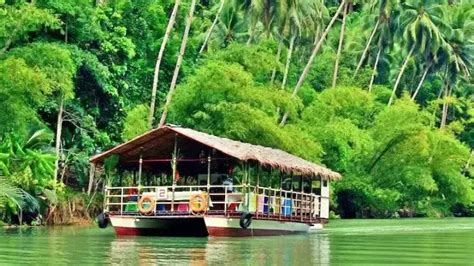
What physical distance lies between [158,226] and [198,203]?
2.17m

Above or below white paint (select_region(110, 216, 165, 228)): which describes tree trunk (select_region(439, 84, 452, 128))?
above

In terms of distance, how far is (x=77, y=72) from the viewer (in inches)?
1235

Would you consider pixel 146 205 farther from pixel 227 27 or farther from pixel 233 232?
pixel 227 27

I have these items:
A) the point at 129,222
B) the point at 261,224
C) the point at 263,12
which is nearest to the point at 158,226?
the point at 129,222

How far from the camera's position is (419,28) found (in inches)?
1858

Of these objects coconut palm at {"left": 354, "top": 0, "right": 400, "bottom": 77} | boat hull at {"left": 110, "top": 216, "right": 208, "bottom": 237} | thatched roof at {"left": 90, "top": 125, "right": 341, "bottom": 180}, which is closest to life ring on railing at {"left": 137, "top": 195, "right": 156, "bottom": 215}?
boat hull at {"left": 110, "top": 216, "right": 208, "bottom": 237}

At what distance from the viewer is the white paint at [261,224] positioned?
21.0 m

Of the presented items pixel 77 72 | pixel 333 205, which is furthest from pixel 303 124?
pixel 77 72

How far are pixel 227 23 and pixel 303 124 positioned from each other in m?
7.77

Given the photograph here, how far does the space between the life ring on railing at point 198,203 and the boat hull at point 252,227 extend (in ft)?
0.84

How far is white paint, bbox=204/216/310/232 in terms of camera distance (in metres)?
21.0

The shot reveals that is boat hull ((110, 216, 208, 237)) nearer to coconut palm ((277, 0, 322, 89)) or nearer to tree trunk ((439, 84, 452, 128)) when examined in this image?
coconut palm ((277, 0, 322, 89))

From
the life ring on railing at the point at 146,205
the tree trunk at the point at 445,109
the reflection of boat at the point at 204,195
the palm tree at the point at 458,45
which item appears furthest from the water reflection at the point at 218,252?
the tree trunk at the point at 445,109

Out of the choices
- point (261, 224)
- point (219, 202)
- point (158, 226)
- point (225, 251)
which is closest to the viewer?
point (225, 251)
